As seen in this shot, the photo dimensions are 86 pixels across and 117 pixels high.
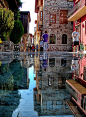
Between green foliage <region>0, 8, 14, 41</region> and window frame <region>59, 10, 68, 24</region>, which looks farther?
window frame <region>59, 10, 68, 24</region>

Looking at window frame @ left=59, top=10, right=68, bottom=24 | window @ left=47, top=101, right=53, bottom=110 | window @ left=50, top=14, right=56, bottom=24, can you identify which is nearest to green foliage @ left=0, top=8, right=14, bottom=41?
window @ left=50, top=14, right=56, bottom=24

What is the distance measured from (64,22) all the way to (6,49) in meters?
12.0

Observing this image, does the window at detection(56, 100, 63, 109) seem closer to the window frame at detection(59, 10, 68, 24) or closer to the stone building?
the stone building

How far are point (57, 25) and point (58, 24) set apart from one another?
0.63 feet

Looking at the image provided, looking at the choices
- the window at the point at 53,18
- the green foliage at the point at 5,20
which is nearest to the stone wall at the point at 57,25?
the window at the point at 53,18

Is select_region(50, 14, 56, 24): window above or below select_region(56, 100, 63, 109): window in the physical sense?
above

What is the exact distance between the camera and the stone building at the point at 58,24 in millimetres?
24781

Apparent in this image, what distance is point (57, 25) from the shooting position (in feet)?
81.7

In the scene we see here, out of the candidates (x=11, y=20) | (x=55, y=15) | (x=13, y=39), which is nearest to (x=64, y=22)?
(x=55, y=15)

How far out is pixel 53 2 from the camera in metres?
25.0

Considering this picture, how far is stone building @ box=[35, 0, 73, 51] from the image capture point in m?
24.8

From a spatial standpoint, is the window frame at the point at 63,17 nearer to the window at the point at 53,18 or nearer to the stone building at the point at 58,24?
the stone building at the point at 58,24

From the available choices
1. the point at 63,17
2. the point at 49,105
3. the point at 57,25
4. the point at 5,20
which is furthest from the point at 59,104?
the point at 63,17

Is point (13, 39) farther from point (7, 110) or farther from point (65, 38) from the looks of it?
point (7, 110)
